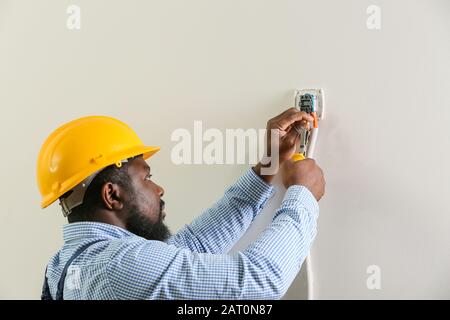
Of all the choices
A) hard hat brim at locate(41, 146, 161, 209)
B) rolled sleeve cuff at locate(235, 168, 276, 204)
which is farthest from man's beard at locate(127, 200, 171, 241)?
rolled sleeve cuff at locate(235, 168, 276, 204)

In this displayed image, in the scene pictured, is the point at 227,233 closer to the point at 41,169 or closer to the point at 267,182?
the point at 267,182

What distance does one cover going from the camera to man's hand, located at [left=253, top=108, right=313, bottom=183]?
1.22 m

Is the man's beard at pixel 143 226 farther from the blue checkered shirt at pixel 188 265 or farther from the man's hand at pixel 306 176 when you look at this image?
the man's hand at pixel 306 176

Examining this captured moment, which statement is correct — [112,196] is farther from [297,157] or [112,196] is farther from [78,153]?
[297,157]

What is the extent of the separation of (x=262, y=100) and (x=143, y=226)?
0.44 m

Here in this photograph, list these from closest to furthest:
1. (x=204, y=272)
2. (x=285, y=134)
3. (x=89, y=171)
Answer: (x=204, y=272), (x=89, y=171), (x=285, y=134)

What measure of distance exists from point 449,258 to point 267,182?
47 cm

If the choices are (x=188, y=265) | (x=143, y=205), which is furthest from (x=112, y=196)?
(x=188, y=265)

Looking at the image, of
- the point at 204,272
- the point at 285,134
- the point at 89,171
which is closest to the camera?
the point at 204,272

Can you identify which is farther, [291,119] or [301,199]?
[291,119]

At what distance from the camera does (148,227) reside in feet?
3.88

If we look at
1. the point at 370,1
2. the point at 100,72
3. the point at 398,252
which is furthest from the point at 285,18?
the point at 398,252

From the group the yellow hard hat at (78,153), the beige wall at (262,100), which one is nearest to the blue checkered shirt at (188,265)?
the yellow hard hat at (78,153)

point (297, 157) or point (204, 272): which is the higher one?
point (297, 157)
